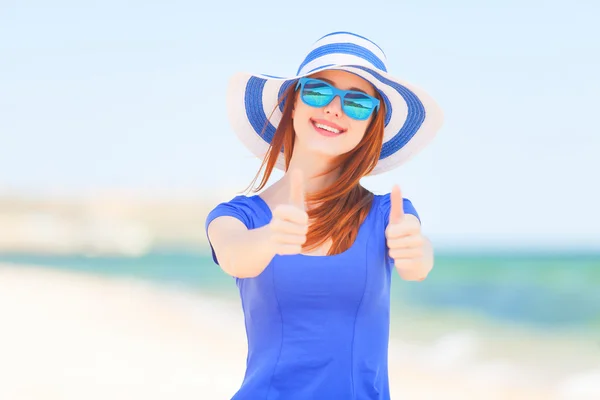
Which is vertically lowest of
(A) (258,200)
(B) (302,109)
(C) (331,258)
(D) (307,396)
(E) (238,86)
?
(D) (307,396)

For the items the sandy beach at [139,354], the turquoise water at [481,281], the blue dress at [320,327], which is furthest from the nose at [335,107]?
the turquoise water at [481,281]

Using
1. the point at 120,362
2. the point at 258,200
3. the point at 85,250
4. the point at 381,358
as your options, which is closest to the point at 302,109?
the point at 258,200

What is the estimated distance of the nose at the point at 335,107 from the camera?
2.56 m

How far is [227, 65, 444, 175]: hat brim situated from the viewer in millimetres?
2756

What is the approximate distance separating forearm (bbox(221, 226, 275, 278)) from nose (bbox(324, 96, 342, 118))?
53 cm

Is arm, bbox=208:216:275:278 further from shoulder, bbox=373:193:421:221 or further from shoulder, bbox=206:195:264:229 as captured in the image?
shoulder, bbox=373:193:421:221

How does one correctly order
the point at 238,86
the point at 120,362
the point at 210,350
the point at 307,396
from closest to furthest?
the point at 307,396, the point at 238,86, the point at 120,362, the point at 210,350

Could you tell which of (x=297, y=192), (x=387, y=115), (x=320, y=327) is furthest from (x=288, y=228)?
(x=387, y=115)

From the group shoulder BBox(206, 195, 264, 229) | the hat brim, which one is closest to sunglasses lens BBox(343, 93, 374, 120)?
the hat brim

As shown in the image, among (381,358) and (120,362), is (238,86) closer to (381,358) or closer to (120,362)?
(381,358)

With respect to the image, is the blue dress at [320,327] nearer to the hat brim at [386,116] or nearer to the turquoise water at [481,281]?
the hat brim at [386,116]

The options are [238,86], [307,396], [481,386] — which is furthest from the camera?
[481,386]

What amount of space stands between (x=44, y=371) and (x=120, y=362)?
86 cm

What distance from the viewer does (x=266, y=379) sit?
93.0 inches
